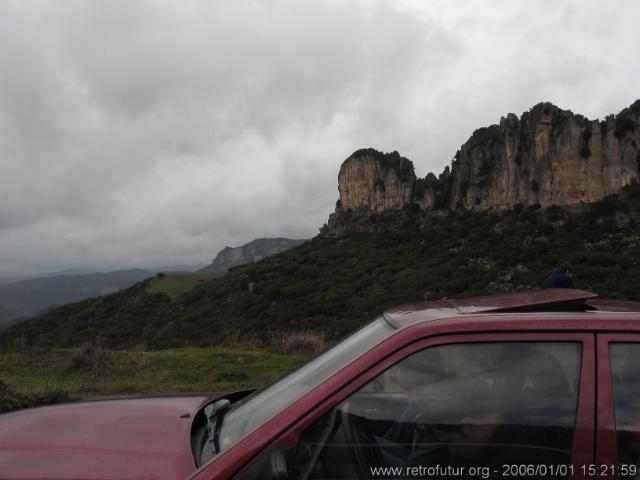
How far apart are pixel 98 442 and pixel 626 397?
2.02 m

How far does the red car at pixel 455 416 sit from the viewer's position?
1584 mm

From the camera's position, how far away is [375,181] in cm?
7750

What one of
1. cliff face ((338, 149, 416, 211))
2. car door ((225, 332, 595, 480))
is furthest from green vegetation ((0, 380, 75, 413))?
cliff face ((338, 149, 416, 211))

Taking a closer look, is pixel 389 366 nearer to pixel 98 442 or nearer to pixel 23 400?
pixel 98 442

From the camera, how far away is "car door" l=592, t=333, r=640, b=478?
5.04 ft

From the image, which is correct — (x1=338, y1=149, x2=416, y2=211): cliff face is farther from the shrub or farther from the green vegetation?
the green vegetation

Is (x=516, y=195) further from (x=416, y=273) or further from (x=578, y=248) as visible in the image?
(x=416, y=273)

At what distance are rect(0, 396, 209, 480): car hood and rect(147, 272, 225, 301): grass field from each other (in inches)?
2320

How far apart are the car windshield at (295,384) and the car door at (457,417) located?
0.19 meters

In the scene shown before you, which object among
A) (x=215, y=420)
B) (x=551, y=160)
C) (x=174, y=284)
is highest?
(x=551, y=160)

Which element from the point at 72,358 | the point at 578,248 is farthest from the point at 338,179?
the point at 72,358

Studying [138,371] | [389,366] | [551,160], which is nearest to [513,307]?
[389,366]

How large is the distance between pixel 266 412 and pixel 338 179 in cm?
8462

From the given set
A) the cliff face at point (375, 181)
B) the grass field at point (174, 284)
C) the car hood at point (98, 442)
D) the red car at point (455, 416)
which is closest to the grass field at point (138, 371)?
the car hood at point (98, 442)
